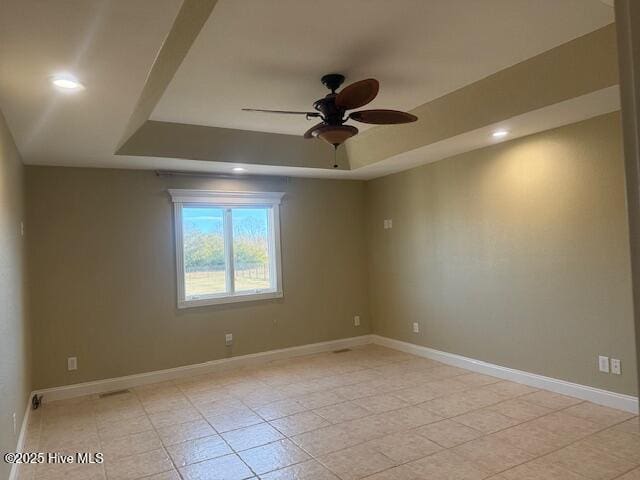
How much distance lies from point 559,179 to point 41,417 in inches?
192

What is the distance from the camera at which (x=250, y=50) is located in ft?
8.76

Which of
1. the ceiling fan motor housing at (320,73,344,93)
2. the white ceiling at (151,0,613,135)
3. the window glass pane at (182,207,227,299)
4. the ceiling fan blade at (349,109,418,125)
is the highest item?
the white ceiling at (151,0,613,135)

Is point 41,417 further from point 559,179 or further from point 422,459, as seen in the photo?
point 559,179

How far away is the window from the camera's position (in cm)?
500

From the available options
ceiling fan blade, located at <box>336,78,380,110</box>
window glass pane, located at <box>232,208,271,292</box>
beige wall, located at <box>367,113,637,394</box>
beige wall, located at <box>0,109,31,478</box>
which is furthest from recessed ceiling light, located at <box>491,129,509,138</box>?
beige wall, located at <box>0,109,31,478</box>

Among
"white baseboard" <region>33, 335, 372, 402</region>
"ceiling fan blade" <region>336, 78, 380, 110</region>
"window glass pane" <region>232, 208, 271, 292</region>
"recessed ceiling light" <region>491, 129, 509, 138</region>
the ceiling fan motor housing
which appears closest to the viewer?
"ceiling fan blade" <region>336, 78, 380, 110</region>

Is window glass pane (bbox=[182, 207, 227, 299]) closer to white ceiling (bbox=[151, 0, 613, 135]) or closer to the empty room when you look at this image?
the empty room

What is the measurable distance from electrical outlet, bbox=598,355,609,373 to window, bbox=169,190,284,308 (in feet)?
11.1

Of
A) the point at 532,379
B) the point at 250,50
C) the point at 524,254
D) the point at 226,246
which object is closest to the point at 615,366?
the point at 532,379

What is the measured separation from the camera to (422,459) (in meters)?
2.85

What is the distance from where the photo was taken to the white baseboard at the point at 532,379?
3493 mm

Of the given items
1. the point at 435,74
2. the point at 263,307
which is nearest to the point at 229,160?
the point at 263,307

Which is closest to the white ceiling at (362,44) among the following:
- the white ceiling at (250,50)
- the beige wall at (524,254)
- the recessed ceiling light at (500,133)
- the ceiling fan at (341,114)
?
the white ceiling at (250,50)

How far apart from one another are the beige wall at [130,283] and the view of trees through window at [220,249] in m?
0.22
